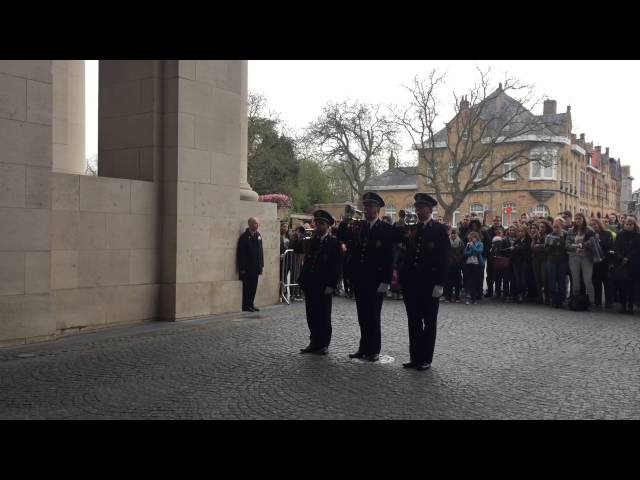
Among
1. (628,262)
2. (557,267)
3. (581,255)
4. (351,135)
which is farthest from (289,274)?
(351,135)

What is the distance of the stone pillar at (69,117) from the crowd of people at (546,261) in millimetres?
5211

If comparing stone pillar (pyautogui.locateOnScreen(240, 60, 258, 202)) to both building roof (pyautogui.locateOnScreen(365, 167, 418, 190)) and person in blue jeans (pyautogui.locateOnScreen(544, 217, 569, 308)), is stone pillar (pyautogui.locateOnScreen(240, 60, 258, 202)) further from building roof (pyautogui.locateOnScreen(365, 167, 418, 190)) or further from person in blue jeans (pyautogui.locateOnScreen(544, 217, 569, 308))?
building roof (pyautogui.locateOnScreen(365, 167, 418, 190))

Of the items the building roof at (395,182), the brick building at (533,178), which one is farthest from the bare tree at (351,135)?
the building roof at (395,182)

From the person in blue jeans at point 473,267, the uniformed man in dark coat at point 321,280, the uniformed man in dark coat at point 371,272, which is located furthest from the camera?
the person in blue jeans at point 473,267

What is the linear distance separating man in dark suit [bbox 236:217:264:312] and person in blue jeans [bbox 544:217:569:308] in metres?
6.22

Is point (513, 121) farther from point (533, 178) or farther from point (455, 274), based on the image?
point (455, 274)

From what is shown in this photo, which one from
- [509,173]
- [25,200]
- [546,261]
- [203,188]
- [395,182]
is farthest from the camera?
[395,182]

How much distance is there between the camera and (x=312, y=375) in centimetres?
680

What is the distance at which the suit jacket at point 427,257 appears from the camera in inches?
291

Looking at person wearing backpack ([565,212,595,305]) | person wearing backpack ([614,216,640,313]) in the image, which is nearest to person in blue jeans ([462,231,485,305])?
person wearing backpack ([565,212,595,305])

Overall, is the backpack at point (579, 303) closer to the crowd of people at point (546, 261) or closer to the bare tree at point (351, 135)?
the crowd of people at point (546, 261)

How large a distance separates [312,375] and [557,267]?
329 inches
